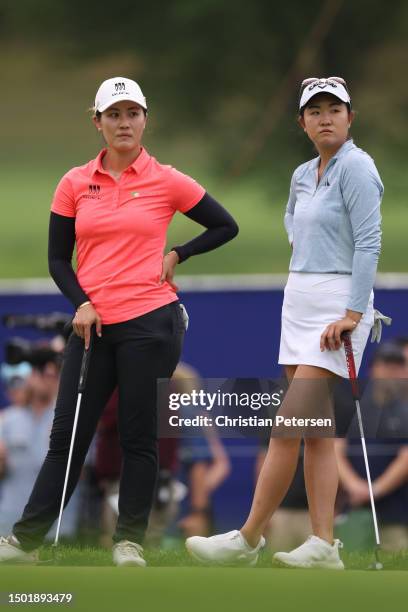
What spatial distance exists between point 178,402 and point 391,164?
13339mm

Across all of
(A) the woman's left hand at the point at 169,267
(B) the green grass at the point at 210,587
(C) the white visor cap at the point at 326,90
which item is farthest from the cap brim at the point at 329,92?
(B) the green grass at the point at 210,587

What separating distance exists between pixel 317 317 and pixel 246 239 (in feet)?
47.2

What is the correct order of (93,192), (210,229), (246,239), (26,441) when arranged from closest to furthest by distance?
1. (93,192)
2. (210,229)
3. (26,441)
4. (246,239)

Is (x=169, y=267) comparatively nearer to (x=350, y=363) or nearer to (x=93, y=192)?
(x=93, y=192)

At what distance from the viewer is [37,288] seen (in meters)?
8.80

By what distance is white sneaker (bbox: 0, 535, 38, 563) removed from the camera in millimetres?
4785

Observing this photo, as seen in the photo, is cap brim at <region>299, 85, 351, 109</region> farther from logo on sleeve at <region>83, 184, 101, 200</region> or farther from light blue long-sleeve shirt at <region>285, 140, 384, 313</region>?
logo on sleeve at <region>83, 184, 101, 200</region>

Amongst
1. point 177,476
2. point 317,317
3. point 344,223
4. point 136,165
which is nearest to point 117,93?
point 136,165

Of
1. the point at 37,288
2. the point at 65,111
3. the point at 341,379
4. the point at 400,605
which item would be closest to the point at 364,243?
the point at 341,379

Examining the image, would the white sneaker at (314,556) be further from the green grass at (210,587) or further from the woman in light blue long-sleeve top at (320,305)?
the green grass at (210,587)

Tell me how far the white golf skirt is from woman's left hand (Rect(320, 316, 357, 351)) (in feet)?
0.08

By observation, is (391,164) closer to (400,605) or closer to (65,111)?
(65,111)

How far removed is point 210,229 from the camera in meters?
4.99

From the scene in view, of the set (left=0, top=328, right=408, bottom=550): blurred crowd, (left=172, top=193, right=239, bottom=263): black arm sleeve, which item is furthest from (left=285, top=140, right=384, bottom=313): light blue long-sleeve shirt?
(left=0, top=328, right=408, bottom=550): blurred crowd
